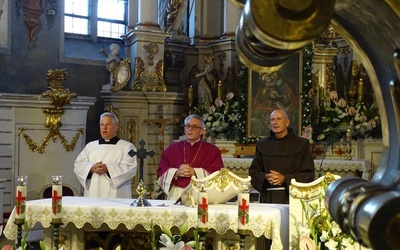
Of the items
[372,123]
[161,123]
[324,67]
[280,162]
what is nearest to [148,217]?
[280,162]

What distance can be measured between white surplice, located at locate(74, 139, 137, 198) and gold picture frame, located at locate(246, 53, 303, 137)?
3785mm

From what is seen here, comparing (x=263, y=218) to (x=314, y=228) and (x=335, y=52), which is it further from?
(x=335, y=52)

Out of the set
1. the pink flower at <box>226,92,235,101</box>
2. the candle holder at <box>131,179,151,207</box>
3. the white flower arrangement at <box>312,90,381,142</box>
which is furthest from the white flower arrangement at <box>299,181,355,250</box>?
the pink flower at <box>226,92,235,101</box>

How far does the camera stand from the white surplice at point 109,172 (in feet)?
21.4

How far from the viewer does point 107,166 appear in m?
6.51

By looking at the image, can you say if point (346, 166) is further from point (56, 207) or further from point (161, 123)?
point (56, 207)

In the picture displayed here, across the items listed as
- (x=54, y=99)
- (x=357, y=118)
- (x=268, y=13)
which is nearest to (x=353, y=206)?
(x=268, y=13)

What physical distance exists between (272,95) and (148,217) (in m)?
Answer: 5.93

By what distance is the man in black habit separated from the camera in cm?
580

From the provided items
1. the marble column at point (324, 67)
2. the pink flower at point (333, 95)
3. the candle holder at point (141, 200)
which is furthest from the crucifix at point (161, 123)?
the candle holder at point (141, 200)

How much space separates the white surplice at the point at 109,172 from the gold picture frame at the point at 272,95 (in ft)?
12.4

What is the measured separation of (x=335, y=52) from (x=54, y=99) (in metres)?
5.04

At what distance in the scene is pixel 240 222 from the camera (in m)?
3.70

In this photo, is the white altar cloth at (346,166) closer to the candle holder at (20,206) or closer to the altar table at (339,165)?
the altar table at (339,165)
